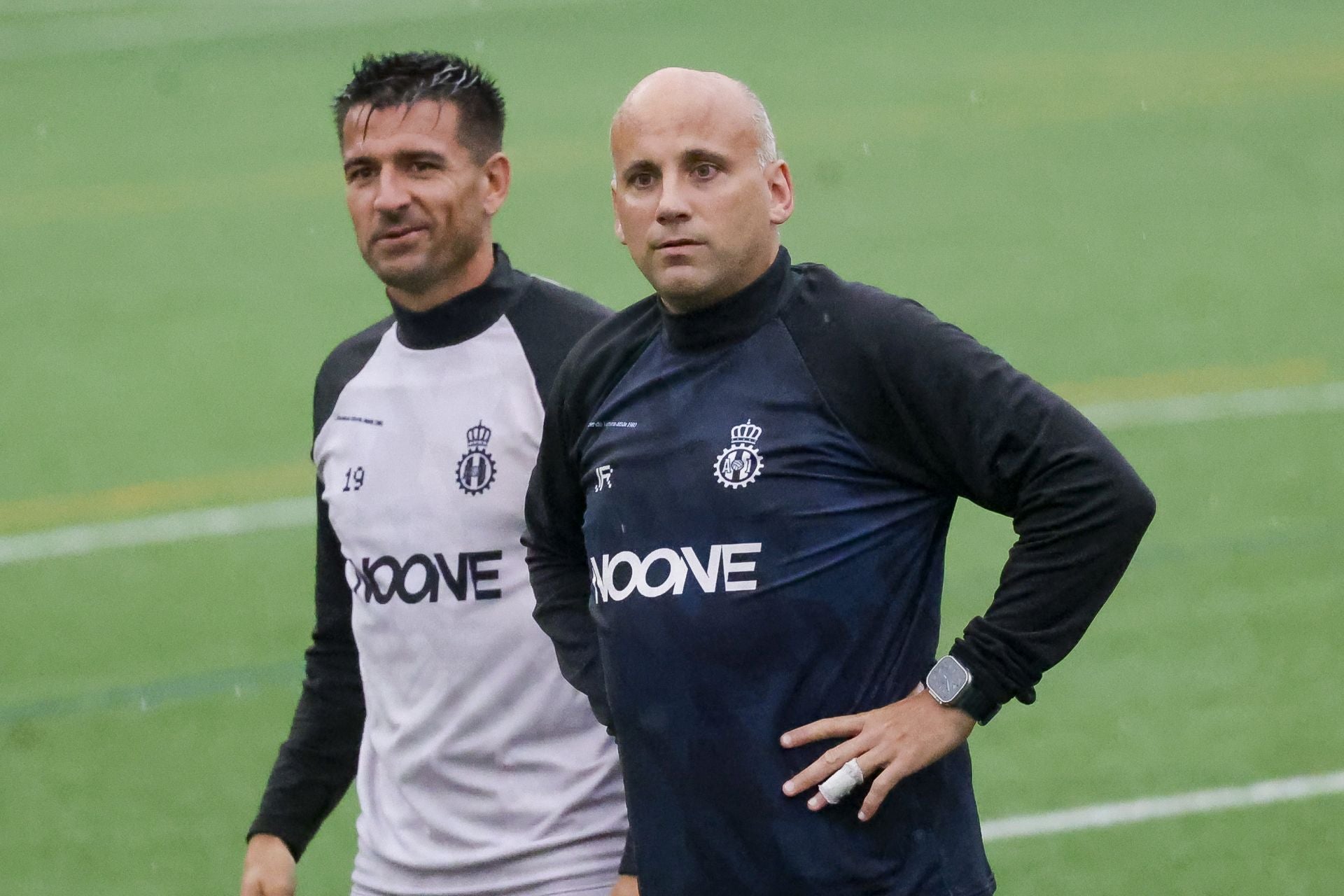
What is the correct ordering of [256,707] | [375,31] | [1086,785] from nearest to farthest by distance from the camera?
[1086,785] → [256,707] → [375,31]

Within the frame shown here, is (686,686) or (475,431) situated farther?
(475,431)

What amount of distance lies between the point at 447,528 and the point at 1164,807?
363cm

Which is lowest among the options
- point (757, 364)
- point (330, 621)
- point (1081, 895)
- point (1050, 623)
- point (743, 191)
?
point (1081, 895)

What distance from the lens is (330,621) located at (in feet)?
14.8

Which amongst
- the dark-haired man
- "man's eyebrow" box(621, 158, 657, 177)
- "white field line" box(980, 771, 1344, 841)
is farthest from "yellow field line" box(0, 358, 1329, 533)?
"man's eyebrow" box(621, 158, 657, 177)

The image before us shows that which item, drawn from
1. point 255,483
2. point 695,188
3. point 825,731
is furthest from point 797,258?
point 825,731

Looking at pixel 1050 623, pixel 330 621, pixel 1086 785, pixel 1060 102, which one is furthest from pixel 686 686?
pixel 1060 102

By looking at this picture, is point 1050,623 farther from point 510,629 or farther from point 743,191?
point 510,629

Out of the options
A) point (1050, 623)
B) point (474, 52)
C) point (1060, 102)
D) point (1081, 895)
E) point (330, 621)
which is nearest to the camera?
point (1050, 623)

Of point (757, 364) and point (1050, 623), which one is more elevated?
point (757, 364)

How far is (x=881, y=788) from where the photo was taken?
331 centimetres

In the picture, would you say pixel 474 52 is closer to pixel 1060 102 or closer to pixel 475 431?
pixel 1060 102

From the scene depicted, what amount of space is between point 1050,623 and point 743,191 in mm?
Answer: 812

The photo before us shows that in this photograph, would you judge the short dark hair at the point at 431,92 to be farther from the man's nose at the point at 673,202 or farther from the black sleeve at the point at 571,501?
the man's nose at the point at 673,202
